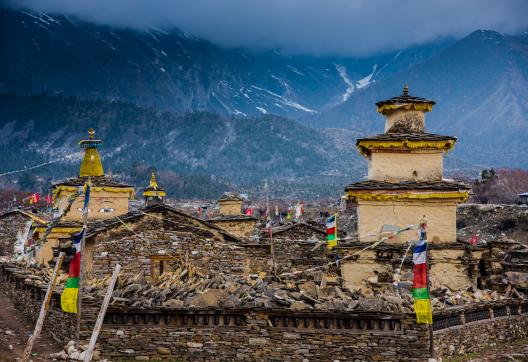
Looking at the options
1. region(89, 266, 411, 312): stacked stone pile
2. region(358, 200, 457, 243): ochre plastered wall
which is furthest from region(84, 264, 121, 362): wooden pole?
region(358, 200, 457, 243): ochre plastered wall

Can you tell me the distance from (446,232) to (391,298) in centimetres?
670

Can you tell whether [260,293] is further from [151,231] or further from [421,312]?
[151,231]

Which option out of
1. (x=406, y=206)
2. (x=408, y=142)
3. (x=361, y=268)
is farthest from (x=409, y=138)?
→ (x=361, y=268)

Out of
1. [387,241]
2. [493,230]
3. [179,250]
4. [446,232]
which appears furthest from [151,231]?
[493,230]

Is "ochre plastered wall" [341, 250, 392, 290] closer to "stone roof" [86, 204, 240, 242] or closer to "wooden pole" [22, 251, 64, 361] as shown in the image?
"stone roof" [86, 204, 240, 242]

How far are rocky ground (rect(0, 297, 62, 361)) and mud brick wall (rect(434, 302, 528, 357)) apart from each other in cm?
960

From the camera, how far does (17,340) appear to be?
80.9ft

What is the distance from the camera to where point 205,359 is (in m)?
20.4

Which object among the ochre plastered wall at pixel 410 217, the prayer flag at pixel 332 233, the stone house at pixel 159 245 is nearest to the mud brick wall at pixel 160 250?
the stone house at pixel 159 245

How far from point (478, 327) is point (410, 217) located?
416cm

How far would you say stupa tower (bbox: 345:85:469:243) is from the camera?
2653 cm

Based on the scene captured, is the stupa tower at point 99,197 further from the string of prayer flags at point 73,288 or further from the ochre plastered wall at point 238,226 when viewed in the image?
the string of prayer flags at point 73,288

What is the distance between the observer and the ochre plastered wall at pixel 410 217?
87.0ft

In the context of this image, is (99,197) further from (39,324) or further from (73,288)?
(39,324)
